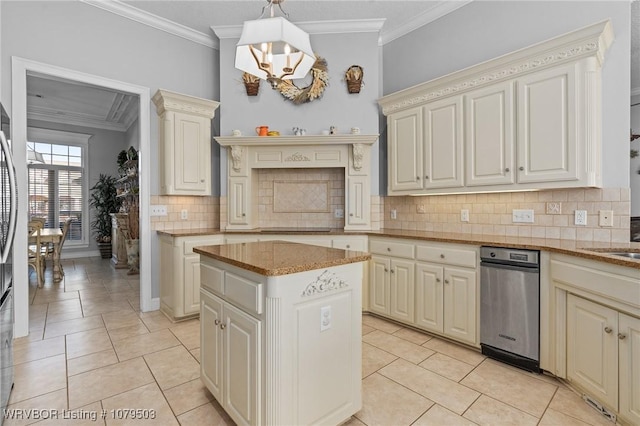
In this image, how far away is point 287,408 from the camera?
148 centimetres

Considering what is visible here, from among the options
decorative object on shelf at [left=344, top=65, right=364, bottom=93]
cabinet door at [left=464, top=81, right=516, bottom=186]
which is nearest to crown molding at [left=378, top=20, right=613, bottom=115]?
cabinet door at [left=464, top=81, right=516, bottom=186]

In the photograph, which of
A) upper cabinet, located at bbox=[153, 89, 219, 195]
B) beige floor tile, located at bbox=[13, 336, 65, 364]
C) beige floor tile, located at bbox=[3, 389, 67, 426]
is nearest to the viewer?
beige floor tile, located at bbox=[3, 389, 67, 426]

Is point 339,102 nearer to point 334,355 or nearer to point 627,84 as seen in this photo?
point 627,84

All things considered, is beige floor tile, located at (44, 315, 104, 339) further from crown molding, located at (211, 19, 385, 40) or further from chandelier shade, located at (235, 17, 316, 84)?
crown molding, located at (211, 19, 385, 40)

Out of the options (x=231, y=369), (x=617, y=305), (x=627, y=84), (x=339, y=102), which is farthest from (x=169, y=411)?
(x=627, y=84)

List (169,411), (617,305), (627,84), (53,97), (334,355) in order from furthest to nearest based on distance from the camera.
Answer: (53,97) < (627,84) < (169,411) < (617,305) < (334,355)

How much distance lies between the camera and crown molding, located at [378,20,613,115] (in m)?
2.35

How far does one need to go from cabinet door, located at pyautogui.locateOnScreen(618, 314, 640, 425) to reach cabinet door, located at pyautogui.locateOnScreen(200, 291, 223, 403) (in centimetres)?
219

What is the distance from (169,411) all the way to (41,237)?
4.47 metres

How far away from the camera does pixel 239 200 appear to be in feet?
12.9

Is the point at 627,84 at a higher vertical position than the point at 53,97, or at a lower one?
lower

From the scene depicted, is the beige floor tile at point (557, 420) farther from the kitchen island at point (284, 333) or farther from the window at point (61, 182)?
the window at point (61, 182)

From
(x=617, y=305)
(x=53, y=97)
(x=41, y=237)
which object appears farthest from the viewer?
(x=53, y=97)

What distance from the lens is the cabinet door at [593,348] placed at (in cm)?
182
